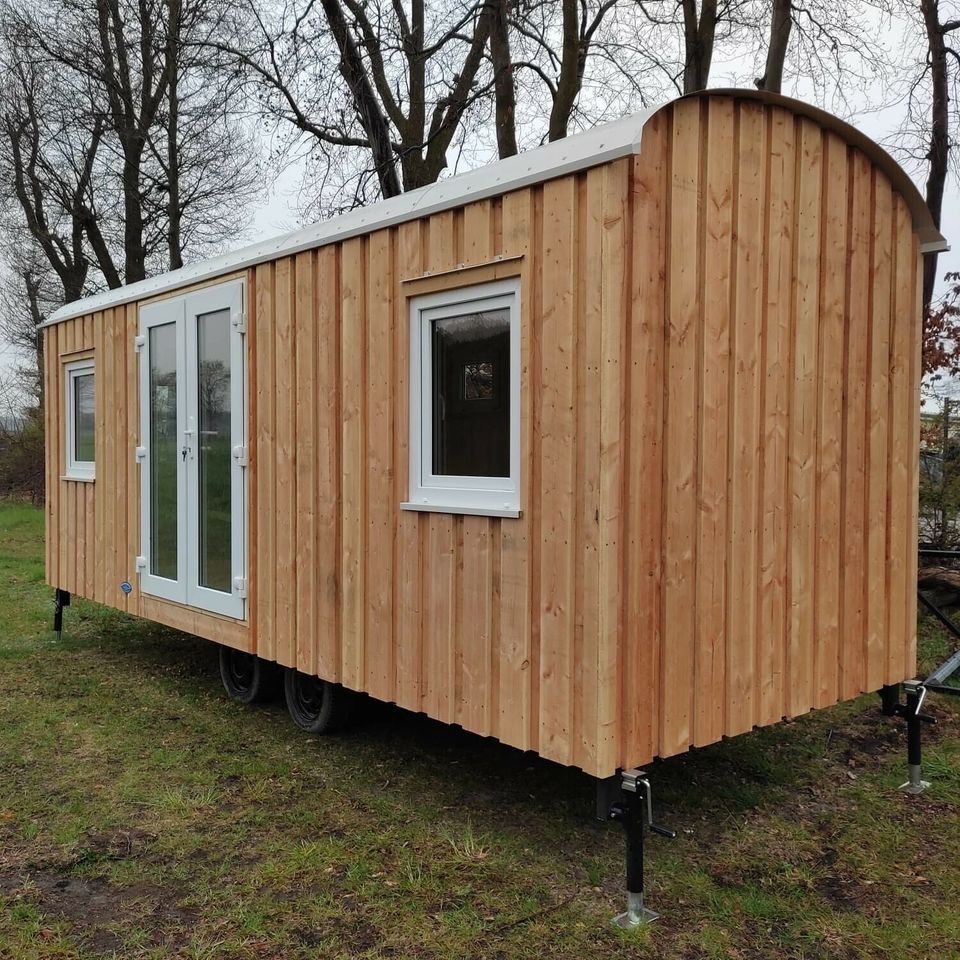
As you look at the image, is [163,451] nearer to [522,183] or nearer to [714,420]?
[522,183]

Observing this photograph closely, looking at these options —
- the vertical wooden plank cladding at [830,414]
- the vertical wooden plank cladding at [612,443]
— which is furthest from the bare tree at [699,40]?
the vertical wooden plank cladding at [612,443]

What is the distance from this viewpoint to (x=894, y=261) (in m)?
4.39

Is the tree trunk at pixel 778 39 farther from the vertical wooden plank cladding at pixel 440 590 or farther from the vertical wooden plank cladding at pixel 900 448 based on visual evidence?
the vertical wooden plank cladding at pixel 440 590

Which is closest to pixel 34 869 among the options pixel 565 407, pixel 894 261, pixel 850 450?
pixel 565 407

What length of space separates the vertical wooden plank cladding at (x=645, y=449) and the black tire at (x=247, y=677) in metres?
2.87

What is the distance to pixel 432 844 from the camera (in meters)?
3.76

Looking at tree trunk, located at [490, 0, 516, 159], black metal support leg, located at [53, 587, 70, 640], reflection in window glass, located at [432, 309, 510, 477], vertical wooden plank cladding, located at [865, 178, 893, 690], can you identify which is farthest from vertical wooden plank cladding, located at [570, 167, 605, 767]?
tree trunk, located at [490, 0, 516, 159]

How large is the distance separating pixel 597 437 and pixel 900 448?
6.90ft

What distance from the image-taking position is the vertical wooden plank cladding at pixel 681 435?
10.9ft

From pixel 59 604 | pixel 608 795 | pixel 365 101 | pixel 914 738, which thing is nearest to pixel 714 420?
pixel 608 795

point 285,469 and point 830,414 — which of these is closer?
point 830,414

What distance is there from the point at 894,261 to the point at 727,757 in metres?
2.57

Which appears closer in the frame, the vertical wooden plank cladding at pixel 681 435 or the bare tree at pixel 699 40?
the vertical wooden plank cladding at pixel 681 435

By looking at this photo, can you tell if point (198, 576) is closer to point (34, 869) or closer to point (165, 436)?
point (165, 436)
